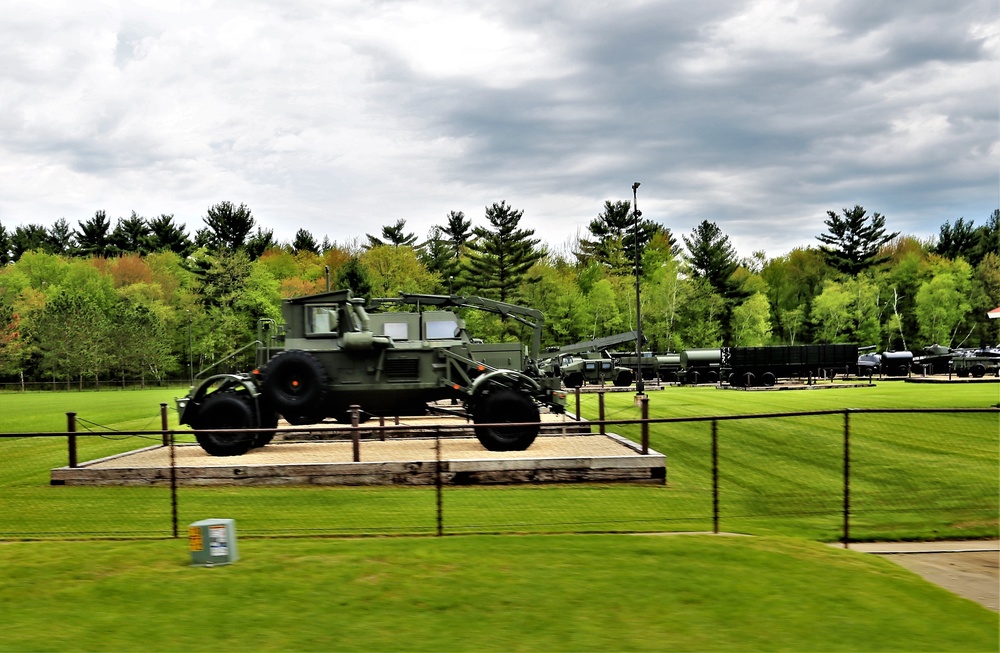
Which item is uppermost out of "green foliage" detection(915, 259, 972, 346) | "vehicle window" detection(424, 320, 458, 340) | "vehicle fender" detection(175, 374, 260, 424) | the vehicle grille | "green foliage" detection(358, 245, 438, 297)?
"green foliage" detection(358, 245, 438, 297)

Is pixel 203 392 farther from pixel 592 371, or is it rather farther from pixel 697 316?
pixel 697 316

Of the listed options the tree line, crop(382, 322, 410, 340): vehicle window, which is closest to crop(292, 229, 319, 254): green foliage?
the tree line

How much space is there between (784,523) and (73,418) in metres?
11.7

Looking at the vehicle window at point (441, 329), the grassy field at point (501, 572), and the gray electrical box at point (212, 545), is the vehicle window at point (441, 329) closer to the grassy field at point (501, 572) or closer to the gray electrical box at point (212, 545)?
the grassy field at point (501, 572)

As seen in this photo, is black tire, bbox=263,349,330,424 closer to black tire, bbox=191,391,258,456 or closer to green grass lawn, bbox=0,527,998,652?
black tire, bbox=191,391,258,456

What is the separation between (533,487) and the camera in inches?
512

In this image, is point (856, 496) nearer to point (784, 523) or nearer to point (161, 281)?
point (784, 523)

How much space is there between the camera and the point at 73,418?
14016 mm

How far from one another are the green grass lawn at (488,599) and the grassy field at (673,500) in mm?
1626

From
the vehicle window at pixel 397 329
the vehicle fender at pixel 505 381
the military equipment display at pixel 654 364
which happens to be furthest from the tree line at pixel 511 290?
the vehicle fender at pixel 505 381

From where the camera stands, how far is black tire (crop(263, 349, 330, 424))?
16.3 m

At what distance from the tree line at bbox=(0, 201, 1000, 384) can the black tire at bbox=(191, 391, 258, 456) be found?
43615 mm

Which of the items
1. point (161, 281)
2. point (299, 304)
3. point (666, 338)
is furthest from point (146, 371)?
point (299, 304)

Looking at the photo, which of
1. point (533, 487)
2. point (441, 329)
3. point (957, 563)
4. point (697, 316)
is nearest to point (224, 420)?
point (533, 487)
